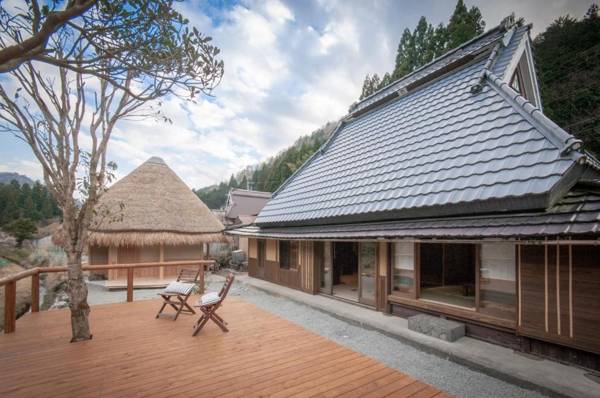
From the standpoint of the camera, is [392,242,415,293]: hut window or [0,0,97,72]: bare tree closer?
[0,0,97,72]: bare tree

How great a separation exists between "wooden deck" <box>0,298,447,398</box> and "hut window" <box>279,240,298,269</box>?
443 cm

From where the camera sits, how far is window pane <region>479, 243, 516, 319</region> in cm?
436

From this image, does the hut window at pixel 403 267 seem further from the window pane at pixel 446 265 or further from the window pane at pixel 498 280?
the window pane at pixel 446 265

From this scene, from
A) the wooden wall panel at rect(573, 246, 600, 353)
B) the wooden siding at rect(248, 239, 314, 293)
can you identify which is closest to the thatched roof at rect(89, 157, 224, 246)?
the wooden siding at rect(248, 239, 314, 293)

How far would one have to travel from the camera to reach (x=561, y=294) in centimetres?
374

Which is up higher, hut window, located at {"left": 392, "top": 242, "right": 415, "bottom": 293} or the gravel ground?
hut window, located at {"left": 392, "top": 242, "right": 415, "bottom": 293}

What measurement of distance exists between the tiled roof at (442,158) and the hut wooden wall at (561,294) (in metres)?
0.73

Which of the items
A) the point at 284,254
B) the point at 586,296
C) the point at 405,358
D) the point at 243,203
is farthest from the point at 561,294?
the point at 243,203

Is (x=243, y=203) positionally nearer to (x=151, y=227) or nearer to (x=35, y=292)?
(x=151, y=227)

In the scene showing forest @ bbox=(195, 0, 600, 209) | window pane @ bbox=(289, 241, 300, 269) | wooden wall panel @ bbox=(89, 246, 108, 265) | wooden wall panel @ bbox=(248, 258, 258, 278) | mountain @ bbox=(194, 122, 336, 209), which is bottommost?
wooden wall panel @ bbox=(248, 258, 258, 278)

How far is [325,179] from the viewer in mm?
9031

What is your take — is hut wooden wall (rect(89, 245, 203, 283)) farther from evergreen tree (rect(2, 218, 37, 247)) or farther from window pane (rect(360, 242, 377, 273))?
evergreen tree (rect(2, 218, 37, 247))

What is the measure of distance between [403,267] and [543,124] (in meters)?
3.42

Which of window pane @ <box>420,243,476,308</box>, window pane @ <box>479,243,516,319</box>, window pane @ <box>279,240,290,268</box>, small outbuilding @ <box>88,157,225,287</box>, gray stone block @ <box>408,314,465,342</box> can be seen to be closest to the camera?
window pane @ <box>479,243,516,319</box>
